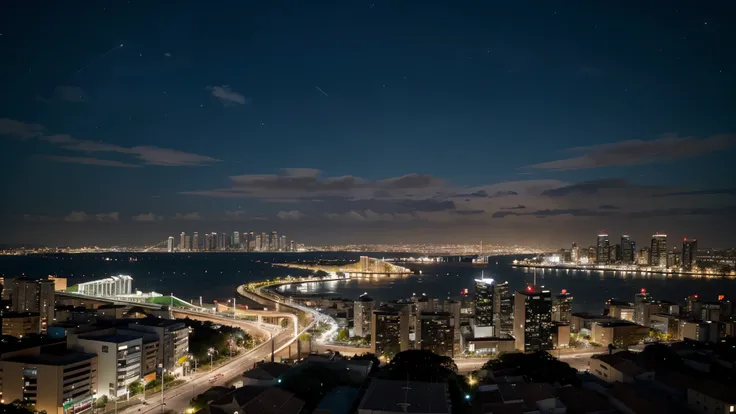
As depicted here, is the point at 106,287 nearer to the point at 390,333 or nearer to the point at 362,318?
the point at 362,318

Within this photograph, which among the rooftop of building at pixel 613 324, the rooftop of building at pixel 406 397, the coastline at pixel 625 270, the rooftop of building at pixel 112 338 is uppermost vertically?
the rooftop of building at pixel 406 397

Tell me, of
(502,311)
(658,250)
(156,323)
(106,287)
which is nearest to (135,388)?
(156,323)

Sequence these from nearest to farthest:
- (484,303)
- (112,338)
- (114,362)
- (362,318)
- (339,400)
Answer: (339,400), (114,362), (112,338), (362,318), (484,303)

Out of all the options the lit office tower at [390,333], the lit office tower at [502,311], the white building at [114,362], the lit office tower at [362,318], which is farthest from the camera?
the lit office tower at [502,311]

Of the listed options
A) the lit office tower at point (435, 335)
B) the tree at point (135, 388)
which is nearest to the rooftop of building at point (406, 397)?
the tree at point (135, 388)

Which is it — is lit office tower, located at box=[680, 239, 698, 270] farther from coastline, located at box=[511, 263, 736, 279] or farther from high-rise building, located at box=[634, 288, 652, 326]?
high-rise building, located at box=[634, 288, 652, 326]

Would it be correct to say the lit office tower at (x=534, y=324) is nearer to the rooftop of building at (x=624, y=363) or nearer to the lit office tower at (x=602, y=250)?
the rooftop of building at (x=624, y=363)
